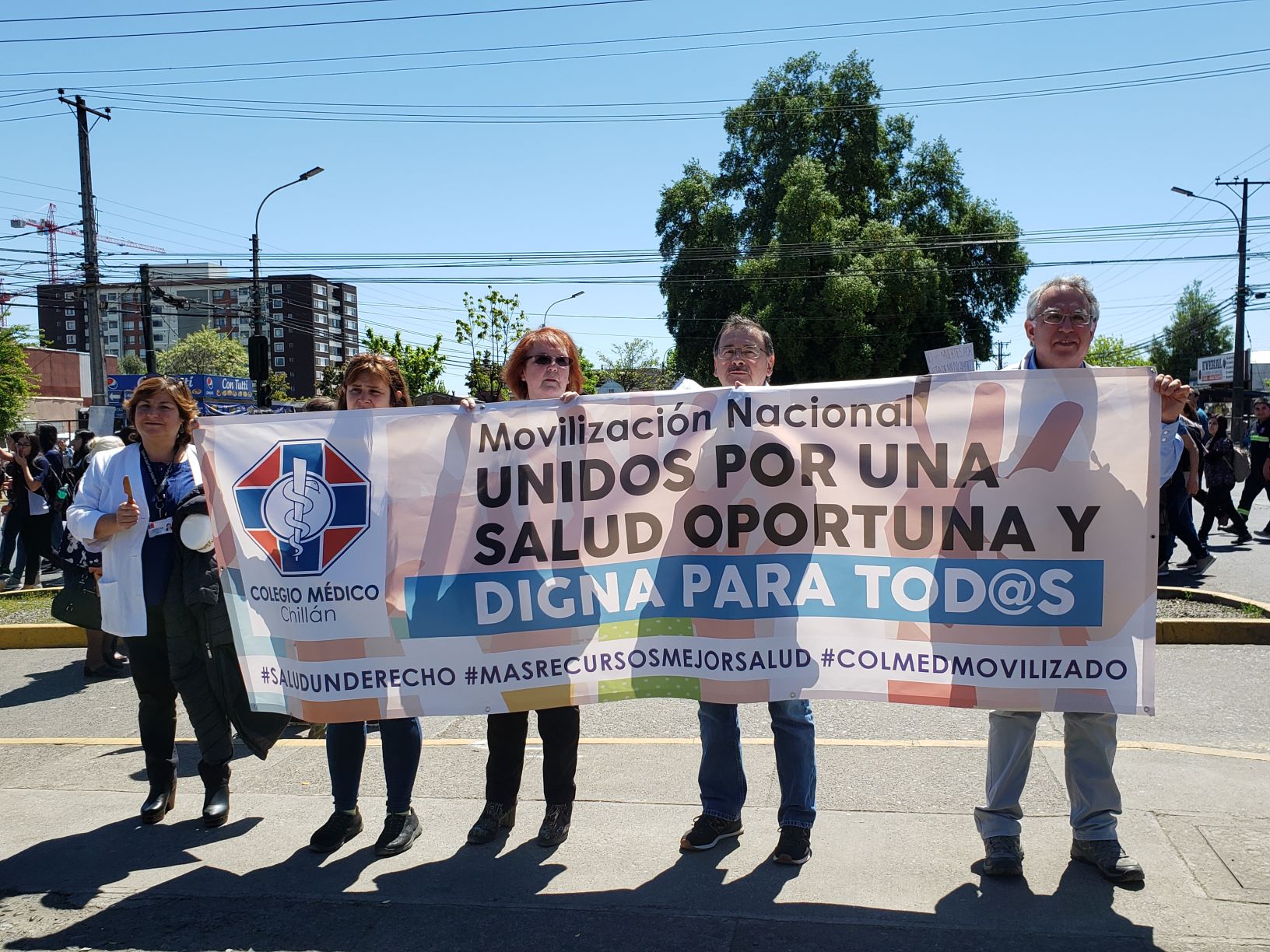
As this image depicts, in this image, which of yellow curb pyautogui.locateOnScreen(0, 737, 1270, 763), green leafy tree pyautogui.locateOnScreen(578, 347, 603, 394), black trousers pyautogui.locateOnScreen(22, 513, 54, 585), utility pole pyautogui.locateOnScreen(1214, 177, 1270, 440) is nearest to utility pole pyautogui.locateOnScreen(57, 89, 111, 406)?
green leafy tree pyautogui.locateOnScreen(578, 347, 603, 394)

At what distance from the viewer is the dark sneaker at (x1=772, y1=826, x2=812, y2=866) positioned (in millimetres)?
3807

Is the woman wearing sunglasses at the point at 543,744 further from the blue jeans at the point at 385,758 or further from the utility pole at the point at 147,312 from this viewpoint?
the utility pole at the point at 147,312

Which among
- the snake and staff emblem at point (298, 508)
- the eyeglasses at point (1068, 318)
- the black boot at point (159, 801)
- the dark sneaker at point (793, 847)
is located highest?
the eyeglasses at point (1068, 318)

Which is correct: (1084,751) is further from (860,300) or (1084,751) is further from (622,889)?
(860,300)

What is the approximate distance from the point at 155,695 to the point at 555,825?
1962mm

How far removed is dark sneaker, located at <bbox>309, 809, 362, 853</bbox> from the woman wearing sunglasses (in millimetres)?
518

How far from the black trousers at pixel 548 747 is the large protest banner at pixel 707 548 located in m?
0.20

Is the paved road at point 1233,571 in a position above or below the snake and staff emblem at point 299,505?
below

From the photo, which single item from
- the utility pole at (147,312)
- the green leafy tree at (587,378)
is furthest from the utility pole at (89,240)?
the green leafy tree at (587,378)

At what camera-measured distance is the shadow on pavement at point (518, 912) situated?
10.8ft

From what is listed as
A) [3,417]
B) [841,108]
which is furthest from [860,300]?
[3,417]

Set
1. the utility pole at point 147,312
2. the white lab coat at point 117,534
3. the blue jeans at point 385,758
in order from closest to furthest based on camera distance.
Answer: the blue jeans at point 385,758 < the white lab coat at point 117,534 < the utility pole at point 147,312

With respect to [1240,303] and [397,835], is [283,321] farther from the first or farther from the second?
[397,835]

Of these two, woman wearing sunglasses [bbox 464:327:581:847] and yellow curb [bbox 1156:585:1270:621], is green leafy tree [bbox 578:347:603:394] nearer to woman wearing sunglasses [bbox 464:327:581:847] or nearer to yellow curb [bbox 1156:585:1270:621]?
woman wearing sunglasses [bbox 464:327:581:847]
